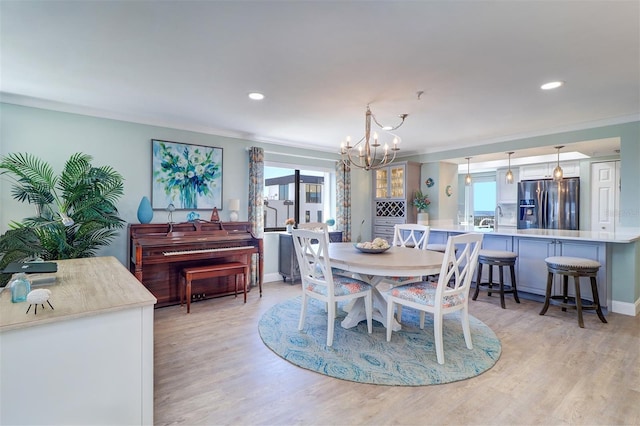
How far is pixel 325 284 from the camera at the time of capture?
Answer: 9.25 ft

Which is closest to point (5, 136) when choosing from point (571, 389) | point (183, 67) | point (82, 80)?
point (82, 80)

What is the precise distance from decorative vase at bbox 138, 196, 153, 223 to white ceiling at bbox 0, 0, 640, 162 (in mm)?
1024

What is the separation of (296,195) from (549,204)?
192 inches

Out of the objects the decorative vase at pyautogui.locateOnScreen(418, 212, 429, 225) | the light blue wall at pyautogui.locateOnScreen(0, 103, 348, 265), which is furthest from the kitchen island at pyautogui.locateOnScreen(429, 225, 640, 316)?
the light blue wall at pyautogui.locateOnScreen(0, 103, 348, 265)

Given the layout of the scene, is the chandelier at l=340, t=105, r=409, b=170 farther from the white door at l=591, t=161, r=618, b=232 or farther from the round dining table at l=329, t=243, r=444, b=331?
the white door at l=591, t=161, r=618, b=232

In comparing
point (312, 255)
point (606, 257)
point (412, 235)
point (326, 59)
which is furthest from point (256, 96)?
point (606, 257)

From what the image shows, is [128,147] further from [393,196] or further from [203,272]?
[393,196]

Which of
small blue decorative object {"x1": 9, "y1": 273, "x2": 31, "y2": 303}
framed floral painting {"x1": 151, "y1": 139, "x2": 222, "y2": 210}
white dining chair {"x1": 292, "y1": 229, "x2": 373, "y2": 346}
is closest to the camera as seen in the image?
small blue decorative object {"x1": 9, "y1": 273, "x2": 31, "y2": 303}

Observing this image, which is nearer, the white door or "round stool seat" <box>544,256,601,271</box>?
"round stool seat" <box>544,256,601,271</box>

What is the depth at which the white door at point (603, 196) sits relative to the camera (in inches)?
215

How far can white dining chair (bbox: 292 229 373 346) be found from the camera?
2699 millimetres

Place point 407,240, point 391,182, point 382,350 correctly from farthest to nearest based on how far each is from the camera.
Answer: point 391,182 < point 407,240 < point 382,350

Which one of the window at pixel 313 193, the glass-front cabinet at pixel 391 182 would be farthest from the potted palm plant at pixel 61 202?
the glass-front cabinet at pixel 391 182

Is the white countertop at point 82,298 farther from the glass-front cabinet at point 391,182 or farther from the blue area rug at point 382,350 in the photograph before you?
the glass-front cabinet at point 391,182
